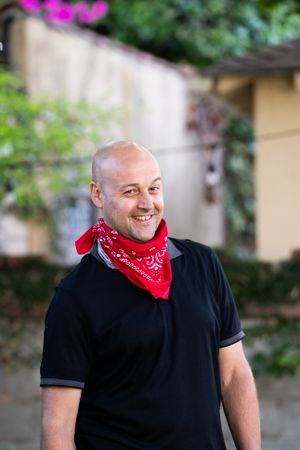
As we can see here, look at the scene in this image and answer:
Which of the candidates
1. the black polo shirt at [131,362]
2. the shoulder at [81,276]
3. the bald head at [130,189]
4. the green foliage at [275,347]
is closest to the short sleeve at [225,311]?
the black polo shirt at [131,362]

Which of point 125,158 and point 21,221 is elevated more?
point 125,158

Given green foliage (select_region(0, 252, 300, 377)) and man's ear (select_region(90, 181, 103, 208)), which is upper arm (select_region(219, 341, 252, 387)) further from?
green foliage (select_region(0, 252, 300, 377))

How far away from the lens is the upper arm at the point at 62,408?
2891mm

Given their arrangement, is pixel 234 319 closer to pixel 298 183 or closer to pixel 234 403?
pixel 234 403

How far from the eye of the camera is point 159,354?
113 inches

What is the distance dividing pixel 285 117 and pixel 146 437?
7814 millimetres

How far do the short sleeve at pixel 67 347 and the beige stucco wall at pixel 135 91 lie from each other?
24.8 feet

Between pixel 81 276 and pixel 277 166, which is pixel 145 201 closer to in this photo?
pixel 81 276

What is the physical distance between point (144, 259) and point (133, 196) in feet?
0.62

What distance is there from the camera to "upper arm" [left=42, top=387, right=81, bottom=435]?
2891 millimetres

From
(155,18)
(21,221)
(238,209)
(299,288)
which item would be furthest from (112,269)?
(155,18)

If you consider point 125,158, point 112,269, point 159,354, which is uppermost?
point 125,158

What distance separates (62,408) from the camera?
2895 mm

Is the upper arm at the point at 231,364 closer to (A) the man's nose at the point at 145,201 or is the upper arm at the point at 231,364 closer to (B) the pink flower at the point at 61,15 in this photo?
(A) the man's nose at the point at 145,201
